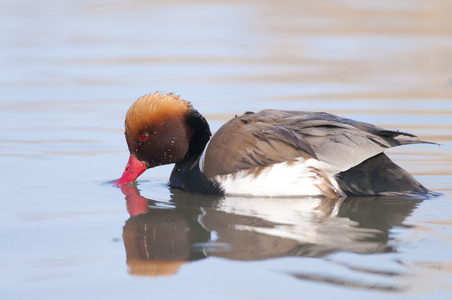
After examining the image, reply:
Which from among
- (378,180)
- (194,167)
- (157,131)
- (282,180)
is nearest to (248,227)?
(282,180)

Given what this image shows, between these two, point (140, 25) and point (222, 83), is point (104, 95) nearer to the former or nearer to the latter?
point (222, 83)

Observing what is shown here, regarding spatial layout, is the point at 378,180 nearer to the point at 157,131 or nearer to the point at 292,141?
the point at 292,141

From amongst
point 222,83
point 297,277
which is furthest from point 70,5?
point 297,277

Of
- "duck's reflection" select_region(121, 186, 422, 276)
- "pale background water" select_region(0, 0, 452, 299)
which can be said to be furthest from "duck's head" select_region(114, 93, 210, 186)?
"duck's reflection" select_region(121, 186, 422, 276)

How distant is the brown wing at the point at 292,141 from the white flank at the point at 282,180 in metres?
0.05

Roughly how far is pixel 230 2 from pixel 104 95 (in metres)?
8.11

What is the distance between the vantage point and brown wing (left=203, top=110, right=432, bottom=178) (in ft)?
19.1

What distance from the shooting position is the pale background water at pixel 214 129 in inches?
171

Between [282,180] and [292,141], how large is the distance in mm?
319

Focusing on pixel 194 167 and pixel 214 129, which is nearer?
pixel 194 167

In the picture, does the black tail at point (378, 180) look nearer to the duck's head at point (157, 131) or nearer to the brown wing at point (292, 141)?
the brown wing at point (292, 141)

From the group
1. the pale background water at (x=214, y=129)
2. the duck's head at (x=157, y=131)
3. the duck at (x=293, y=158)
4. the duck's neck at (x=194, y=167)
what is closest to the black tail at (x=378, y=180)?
the duck at (x=293, y=158)

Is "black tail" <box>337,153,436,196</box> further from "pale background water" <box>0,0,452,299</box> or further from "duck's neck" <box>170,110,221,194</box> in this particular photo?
"duck's neck" <box>170,110,221,194</box>

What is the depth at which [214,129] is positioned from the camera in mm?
8422
